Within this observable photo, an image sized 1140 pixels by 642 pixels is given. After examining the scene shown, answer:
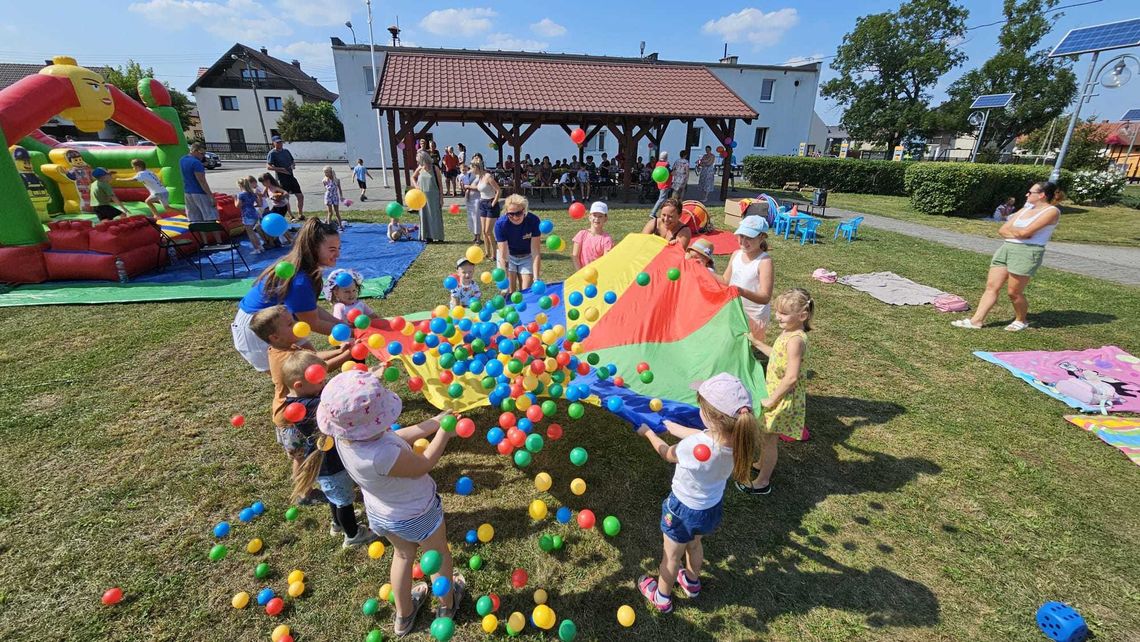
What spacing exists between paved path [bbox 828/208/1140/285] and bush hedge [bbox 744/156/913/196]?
950 centimetres

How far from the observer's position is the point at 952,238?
1317 cm

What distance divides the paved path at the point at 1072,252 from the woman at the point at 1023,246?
5.03 metres

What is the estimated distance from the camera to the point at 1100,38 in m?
13.4

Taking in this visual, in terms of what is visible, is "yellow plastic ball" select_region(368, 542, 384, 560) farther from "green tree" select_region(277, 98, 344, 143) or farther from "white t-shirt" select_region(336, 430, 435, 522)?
"green tree" select_region(277, 98, 344, 143)

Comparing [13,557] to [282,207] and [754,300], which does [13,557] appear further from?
[282,207]

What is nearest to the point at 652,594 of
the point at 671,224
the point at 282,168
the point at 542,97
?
the point at 671,224

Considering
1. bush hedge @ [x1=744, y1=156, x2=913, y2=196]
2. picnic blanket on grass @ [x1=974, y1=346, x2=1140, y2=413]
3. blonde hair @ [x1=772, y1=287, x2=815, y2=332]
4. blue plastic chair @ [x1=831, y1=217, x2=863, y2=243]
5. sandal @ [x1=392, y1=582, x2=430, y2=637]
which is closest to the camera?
sandal @ [x1=392, y1=582, x2=430, y2=637]

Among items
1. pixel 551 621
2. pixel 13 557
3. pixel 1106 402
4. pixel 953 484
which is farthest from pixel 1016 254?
pixel 13 557

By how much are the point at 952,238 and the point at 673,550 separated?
48.2 feet

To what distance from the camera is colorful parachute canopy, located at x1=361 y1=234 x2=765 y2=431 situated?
364 cm

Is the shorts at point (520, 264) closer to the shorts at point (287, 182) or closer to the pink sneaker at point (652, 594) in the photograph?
the pink sneaker at point (652, 594)

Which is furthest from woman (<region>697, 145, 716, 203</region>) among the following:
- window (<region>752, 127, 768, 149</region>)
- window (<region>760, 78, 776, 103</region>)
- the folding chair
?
window (<region>760, 78, 776, 103</region>)

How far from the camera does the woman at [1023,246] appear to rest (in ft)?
19.9

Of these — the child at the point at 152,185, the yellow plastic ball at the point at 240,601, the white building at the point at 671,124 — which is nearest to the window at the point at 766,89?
the white building at the point at 671,124
